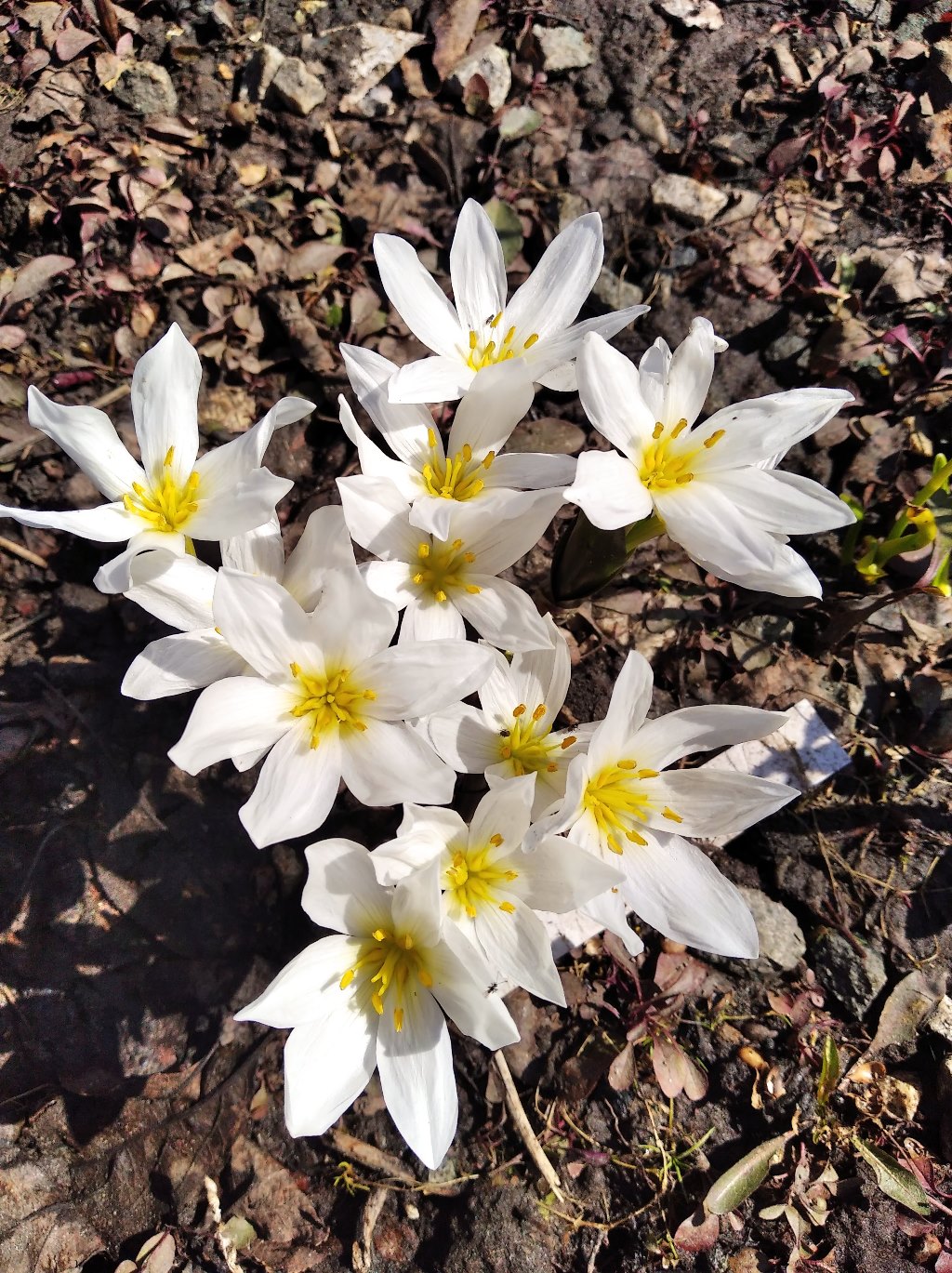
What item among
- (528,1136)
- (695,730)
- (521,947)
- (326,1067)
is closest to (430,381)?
(695,730)

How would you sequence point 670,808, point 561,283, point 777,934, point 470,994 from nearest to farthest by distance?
point 470,994 → point 670,808 → point 561,283 → point 777,934

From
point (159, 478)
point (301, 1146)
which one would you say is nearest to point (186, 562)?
point (159, 478)

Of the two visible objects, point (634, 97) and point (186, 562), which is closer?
point (186, 562)

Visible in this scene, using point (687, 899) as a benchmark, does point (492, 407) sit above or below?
above

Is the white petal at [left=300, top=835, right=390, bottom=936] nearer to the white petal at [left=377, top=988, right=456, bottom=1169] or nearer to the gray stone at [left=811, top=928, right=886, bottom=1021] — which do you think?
the white petal at [left=377, top=988, right=456, bottom=1169]

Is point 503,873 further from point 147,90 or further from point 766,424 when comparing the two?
point 147,90

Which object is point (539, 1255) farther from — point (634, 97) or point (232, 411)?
point (634, 97)
